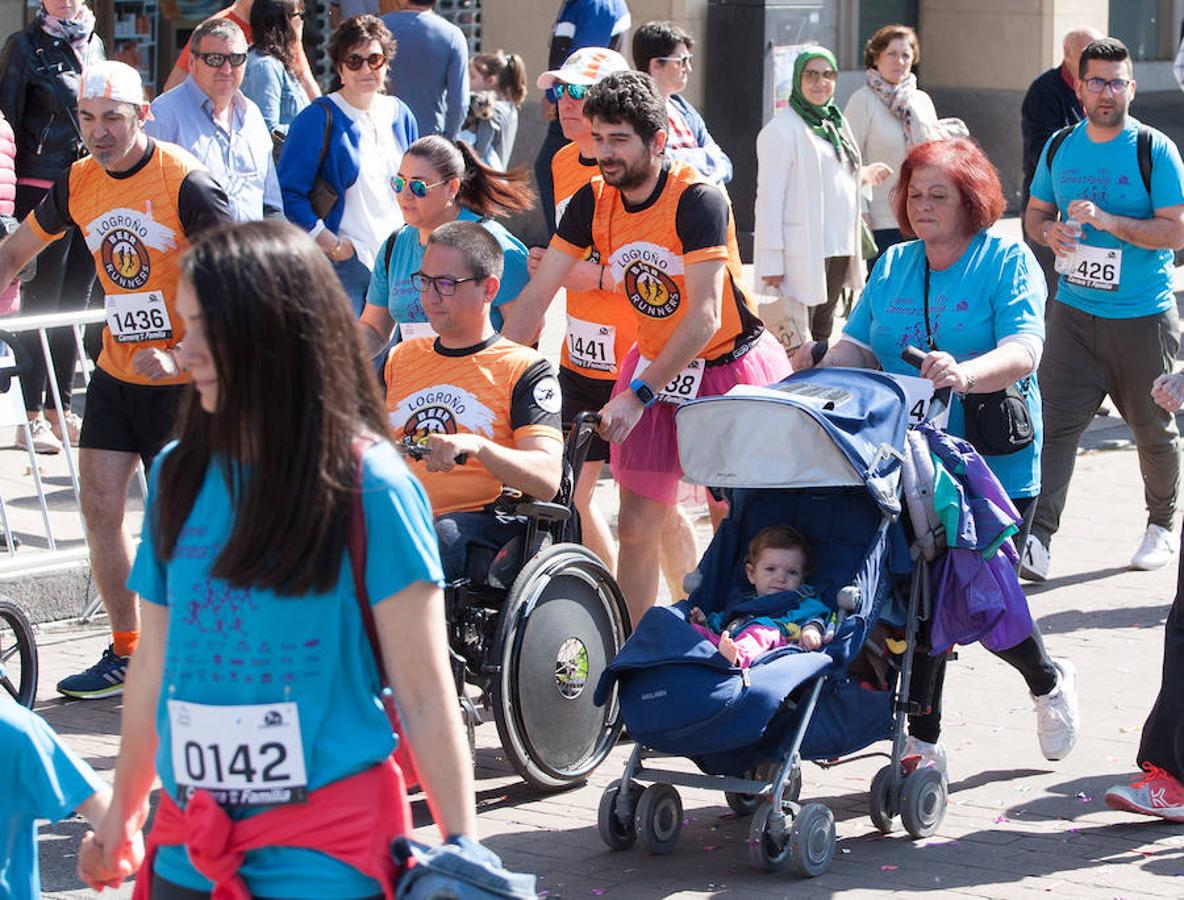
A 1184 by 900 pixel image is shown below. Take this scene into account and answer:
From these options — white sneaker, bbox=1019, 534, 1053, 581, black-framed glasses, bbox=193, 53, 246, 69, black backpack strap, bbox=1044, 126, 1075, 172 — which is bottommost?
white sneaker, bbox=1019, 534, 1053, 581

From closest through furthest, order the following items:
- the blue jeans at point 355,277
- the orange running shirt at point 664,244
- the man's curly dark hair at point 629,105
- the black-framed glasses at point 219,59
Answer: the man's curly dark hair at point 629,105 → the orange running shirt at point 664,244 → the black-framed glasses at point 219,59 → the blue jeans at point 355,277

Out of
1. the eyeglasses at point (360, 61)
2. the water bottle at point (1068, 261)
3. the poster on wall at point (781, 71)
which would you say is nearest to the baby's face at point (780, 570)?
the water bottle at point (1068, 261)

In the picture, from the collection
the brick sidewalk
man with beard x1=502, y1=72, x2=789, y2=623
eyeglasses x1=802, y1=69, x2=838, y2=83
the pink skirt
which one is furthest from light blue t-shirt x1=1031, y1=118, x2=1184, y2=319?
eyeglasses x1=802, y1=69, x2=838, y2=83

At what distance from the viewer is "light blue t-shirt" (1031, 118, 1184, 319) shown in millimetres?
8344

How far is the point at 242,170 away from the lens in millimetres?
8797

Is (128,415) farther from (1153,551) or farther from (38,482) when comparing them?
(1153,551)

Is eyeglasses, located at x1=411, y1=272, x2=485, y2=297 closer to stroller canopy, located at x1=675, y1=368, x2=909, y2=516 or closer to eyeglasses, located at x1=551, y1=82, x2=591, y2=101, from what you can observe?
stroller canopy, located at x1=675, y1=368, x2=909, y2=516

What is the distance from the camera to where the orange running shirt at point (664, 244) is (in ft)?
21.5

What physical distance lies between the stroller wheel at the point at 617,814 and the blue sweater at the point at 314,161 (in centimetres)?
402

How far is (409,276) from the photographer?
7043 mm

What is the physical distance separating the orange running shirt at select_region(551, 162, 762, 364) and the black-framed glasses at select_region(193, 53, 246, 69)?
229 cm

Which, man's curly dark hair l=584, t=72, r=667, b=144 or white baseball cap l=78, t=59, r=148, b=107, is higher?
white baseball cap l=78, t=59, r=148, b=107

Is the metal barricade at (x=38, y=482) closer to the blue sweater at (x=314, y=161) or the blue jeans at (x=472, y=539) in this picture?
the blue sweater at (x=314, y=161)

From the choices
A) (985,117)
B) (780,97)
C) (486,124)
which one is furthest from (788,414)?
(985,117)
